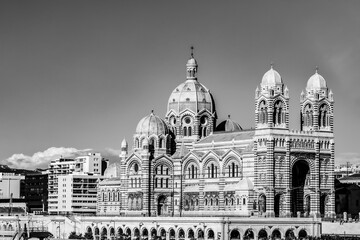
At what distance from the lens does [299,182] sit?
150 meters

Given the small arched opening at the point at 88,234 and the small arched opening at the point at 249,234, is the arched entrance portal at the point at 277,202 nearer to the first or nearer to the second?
the small arched opening at the point at 249,234

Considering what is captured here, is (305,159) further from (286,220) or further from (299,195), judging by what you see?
(286,220)

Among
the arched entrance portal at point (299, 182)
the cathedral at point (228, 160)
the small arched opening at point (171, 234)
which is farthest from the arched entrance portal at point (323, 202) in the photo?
the small arched opening at point (171, 234)

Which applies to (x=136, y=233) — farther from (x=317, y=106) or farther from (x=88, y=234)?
(x=317, y=106)

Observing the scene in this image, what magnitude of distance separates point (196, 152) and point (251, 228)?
90.0ft

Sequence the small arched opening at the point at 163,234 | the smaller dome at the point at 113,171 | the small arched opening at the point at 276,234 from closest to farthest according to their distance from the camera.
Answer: the small arched opening at the point at 276,234 < the small arched opening at the point at 163,234 < the smaller dome at the point at 113,171

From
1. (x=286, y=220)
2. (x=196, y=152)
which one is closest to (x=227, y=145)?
(x=196, y=152)

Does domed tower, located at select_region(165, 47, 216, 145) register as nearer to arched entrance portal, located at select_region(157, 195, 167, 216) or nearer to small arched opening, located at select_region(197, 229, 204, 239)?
arched entrance portal, located at select_region(157, 195, 167, 216)

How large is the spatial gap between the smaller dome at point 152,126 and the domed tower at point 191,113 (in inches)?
155

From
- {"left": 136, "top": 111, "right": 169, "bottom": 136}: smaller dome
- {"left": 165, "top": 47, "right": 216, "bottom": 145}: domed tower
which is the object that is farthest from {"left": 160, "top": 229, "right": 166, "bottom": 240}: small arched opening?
{"left": 165, "top": 47, "right": 216, "bottom": 145}: domed tower

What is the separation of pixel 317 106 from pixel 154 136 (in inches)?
1068

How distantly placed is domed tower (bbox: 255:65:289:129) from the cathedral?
0.14 meters

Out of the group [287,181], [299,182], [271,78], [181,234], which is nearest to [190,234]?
[181,234]

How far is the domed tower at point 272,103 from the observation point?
146 metres
